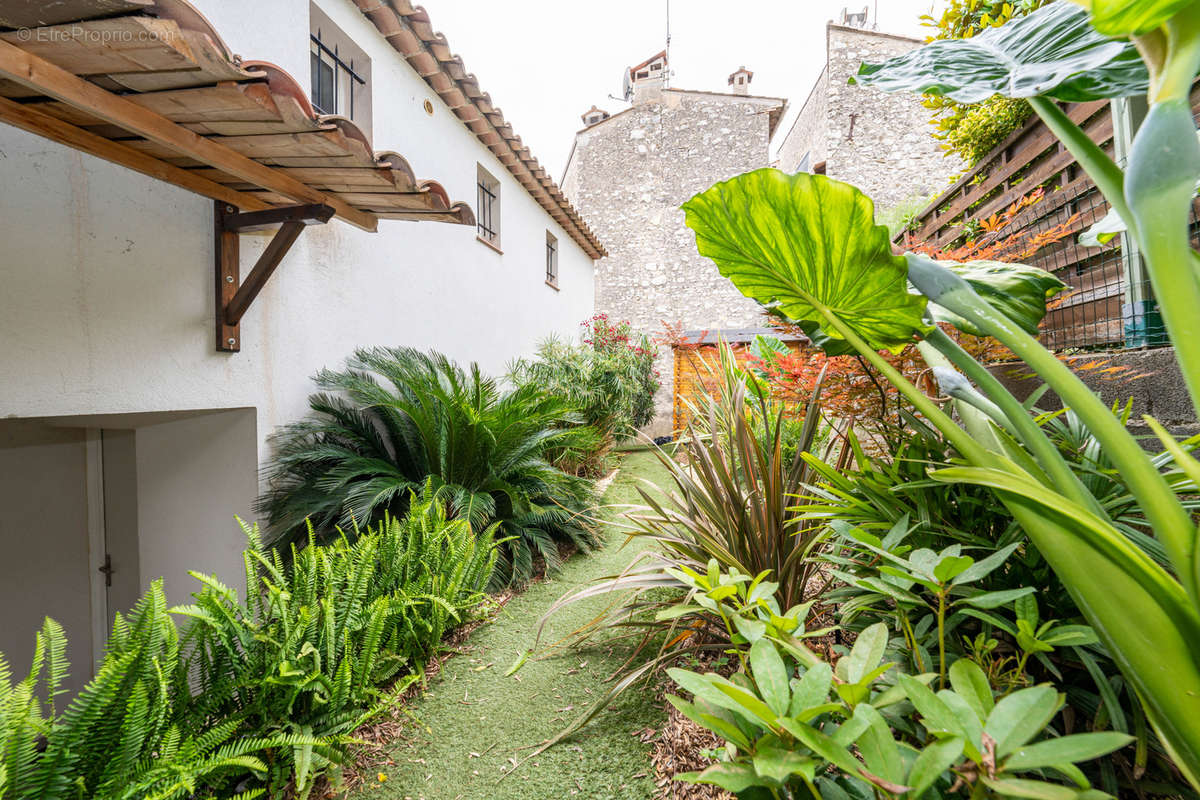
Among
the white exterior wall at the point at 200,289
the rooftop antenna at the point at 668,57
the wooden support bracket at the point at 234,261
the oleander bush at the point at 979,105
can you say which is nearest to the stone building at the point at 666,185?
the rooftop antenna at the point at 668,57

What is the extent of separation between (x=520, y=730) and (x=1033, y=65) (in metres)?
2.26

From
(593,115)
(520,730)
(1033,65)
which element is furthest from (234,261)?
(593,115)

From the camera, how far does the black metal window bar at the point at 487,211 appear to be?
5551 mm

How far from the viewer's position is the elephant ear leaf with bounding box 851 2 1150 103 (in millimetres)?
881

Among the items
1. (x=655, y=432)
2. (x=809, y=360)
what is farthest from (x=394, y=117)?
(x=655, y=432)

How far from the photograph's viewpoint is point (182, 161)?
202 centimetres

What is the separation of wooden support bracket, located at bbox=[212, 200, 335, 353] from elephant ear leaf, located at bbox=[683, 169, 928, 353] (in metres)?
2.15

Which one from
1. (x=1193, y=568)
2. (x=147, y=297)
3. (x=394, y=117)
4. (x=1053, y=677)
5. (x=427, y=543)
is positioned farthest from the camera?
(x=394, y=117)

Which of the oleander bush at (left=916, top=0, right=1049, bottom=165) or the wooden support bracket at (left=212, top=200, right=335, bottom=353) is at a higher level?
the oleander bush at (left=916, top=0, right=1049, bottom=165)

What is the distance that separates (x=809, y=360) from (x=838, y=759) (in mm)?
1831

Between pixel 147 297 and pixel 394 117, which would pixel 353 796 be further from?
pixel 394 117

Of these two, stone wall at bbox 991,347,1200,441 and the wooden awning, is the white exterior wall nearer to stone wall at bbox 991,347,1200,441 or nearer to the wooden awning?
the wooden awning

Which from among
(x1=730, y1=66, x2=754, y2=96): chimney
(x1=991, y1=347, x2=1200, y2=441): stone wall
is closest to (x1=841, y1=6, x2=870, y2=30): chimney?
(x1=730, y1=66, x2=754, y2=96): chimney

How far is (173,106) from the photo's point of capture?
1522mm
